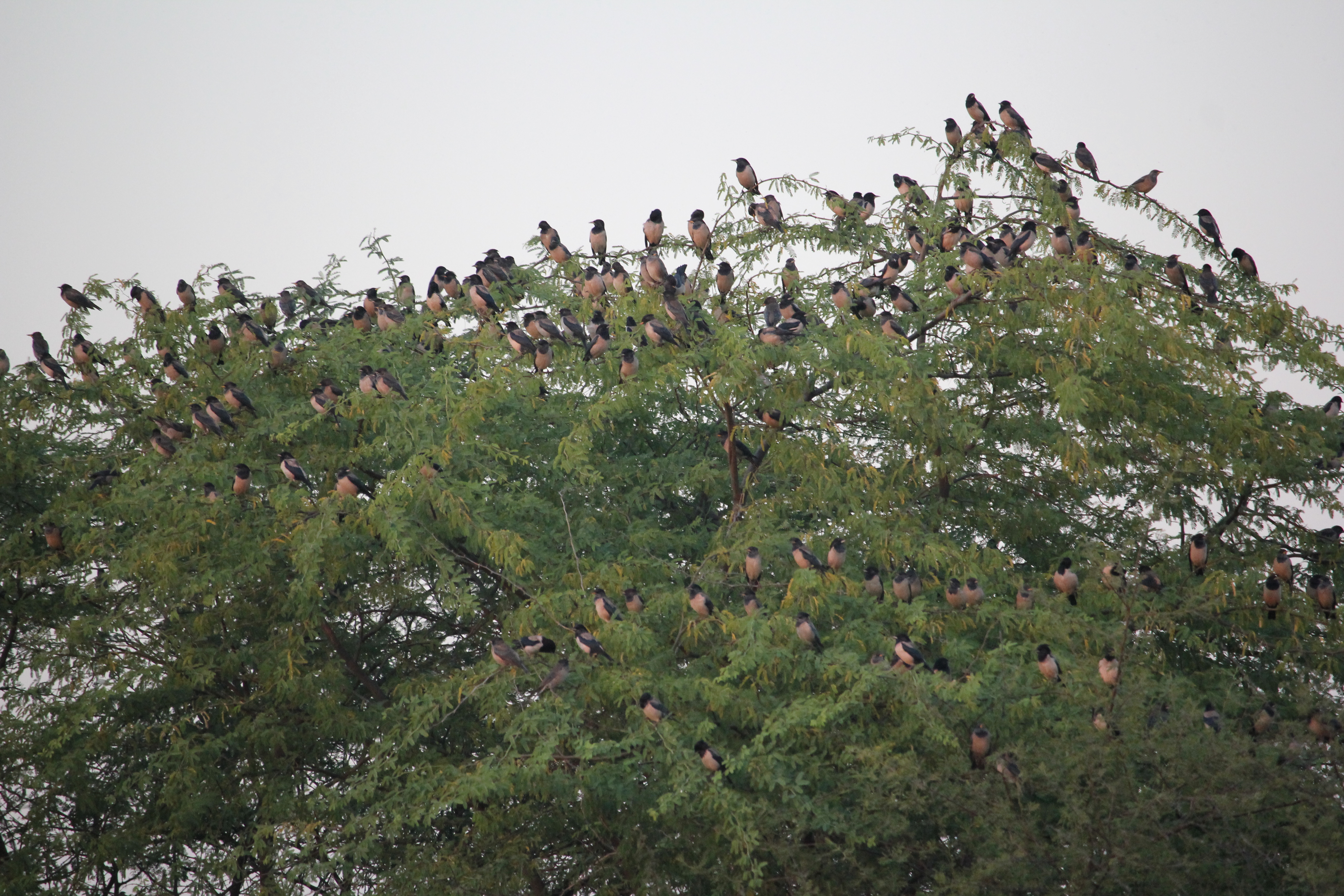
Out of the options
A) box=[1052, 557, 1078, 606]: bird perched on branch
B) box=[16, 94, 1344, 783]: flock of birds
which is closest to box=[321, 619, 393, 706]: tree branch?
box=[16, 94, 1344, 783]: flock of birds

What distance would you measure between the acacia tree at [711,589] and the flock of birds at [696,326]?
0.07 meters

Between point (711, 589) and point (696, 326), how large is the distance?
1.97 m

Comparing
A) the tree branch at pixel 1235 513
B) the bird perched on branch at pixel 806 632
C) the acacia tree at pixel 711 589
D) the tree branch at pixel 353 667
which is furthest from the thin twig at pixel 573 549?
the tree branch at pixel 1235 513

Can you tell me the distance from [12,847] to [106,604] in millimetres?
2064

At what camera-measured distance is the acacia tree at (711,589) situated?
6512 millimetres

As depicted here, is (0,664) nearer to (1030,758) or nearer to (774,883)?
(774,883)

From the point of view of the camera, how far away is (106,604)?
31.0ft

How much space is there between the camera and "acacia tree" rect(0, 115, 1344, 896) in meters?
6.51

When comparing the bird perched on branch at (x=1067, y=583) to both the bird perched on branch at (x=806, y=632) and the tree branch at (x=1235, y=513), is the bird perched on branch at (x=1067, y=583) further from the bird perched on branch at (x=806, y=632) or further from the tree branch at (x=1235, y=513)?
the bird perched on branch at (x=806, y=632)

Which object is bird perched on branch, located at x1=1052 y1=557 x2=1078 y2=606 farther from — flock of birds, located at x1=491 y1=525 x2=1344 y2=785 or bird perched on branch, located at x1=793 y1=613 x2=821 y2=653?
bird perched on branch, located at x1=793 y1=613 x2=821 y2=653

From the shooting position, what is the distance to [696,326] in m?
9.05

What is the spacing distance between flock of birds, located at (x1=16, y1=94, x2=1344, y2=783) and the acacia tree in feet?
0.22

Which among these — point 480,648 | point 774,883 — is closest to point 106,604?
point 480,648

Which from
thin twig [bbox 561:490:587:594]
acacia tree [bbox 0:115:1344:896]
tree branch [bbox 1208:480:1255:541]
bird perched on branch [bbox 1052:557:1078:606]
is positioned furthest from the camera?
tree branch [bbox 1208:480:1255:541]
